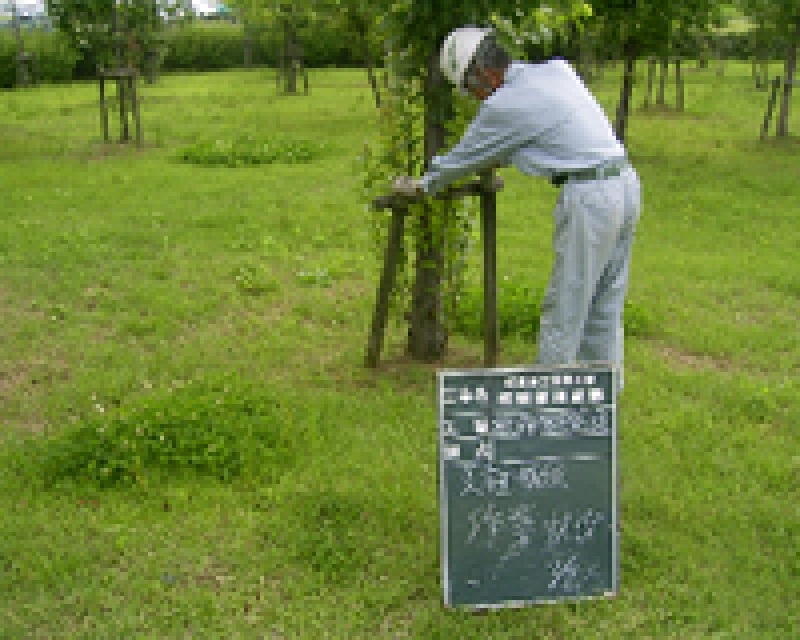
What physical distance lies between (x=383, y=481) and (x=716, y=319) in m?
3.87

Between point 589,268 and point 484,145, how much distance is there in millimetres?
782

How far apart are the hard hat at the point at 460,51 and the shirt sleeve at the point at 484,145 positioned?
0.95 feet

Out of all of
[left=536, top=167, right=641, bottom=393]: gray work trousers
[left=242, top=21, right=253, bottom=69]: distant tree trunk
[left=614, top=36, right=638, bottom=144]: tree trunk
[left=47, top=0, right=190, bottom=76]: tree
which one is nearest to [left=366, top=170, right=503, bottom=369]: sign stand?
[left=536, top=167, right=641, bottom=393]: gray work trousers

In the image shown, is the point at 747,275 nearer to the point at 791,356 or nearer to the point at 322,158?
the point at 791,356

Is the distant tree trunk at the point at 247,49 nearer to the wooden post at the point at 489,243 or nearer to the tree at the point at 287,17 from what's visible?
the tree at the point at 287,17

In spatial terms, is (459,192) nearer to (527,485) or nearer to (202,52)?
(527,485)

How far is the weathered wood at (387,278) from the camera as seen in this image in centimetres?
536

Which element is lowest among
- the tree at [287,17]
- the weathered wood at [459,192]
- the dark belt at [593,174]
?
the weathered wood at [459,192]

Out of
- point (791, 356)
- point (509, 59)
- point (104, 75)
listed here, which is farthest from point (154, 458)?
point (104, 75)

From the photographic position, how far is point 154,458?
15.5ft

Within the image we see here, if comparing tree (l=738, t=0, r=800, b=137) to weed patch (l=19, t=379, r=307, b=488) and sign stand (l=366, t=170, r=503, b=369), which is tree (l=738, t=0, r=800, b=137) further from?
weed patch (l=19, t=379, r=307, b=488)

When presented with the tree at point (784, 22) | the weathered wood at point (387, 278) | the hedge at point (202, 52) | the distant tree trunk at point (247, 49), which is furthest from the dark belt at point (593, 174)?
the distant tree trunk at point (247, 49)

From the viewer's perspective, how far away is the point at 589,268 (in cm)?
434

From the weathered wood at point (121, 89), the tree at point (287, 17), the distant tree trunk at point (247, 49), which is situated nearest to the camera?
the weathered wood at point (121, 89)
